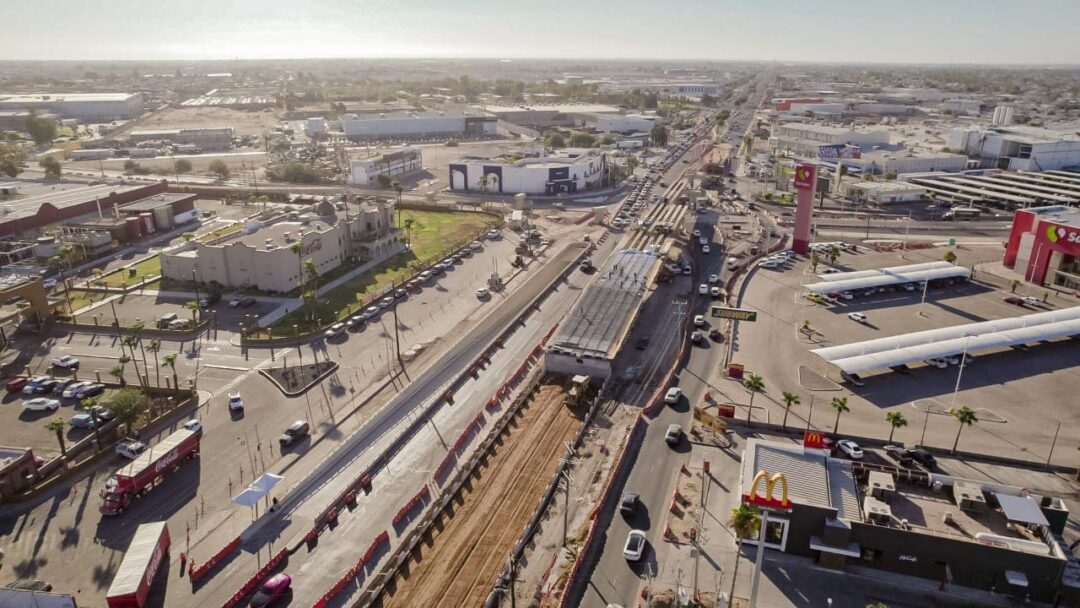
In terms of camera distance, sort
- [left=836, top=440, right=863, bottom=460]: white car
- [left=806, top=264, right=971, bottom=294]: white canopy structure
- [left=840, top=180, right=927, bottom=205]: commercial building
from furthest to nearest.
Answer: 1. [left=840, top=180, right=927, bottom=205]: commercial building
2. [left=806, top=264, right=971, bottom=294]: white canopy structure
3. [left=836, top=440, right=863, bottom=460]: white car

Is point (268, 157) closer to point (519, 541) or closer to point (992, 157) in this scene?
point (519, 541)

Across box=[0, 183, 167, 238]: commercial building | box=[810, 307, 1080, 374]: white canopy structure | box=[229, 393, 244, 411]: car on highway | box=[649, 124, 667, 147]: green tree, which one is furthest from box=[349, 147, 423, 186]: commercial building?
box=[810, 307, 1080, 374]: white canopy structure

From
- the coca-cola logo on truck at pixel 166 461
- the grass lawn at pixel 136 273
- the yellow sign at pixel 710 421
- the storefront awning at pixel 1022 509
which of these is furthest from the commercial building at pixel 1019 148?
the coca-cola logo on truck at pixel 166 461

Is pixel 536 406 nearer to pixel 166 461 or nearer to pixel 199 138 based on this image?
pixel 166 461

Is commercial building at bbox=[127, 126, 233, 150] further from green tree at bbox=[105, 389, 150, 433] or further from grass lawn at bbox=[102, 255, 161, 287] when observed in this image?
green tree at bbox=[105, 389, 150, 433]

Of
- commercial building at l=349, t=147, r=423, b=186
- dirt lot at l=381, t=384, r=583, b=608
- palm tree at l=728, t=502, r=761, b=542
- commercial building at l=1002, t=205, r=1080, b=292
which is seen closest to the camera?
palm tree at l=728, t=502, r=761, b=542
